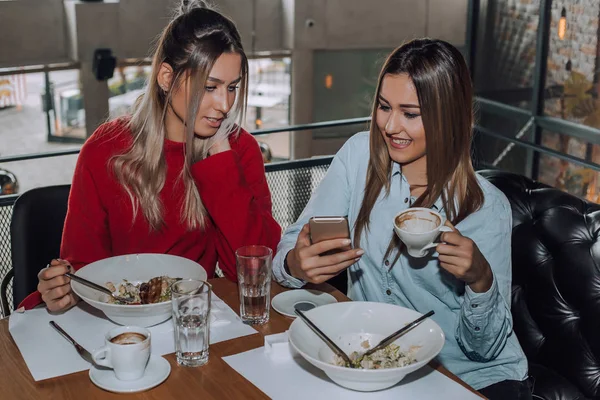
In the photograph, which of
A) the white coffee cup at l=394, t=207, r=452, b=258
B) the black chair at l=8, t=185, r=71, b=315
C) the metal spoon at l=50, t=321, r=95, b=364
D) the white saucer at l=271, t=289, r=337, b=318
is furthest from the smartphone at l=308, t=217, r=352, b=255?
the black chair at l=8, t=185, r=71, b=315

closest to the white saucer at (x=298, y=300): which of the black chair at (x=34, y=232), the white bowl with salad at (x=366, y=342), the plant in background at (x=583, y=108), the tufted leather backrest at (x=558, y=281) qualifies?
the white bowl with salad at (x=366, y=342)

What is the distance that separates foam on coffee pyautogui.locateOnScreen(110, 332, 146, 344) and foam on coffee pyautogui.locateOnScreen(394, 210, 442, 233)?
59 cm

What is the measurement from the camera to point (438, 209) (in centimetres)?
196

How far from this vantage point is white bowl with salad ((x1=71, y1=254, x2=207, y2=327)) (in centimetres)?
167

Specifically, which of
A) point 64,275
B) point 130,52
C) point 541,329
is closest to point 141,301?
point 64,275

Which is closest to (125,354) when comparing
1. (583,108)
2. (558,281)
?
(558,281)

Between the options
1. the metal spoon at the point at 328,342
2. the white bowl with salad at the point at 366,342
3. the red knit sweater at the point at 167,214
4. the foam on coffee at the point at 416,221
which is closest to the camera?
the white bowl with salad at the point at 366,342

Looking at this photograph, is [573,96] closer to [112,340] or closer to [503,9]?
[503,9]

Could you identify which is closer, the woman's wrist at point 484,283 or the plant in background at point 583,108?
the woman's wrist at point 484,283

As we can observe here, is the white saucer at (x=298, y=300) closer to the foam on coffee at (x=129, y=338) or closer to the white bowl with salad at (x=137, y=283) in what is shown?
the white bowl with salad at (x=137, y=283)

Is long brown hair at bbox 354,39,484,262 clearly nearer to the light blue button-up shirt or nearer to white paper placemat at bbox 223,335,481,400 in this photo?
the light blue button-up shirt

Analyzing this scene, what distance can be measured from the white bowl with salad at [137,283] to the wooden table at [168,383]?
0.46ft

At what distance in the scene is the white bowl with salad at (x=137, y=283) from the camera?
1667 millimetres

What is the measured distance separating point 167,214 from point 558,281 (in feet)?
3.63
